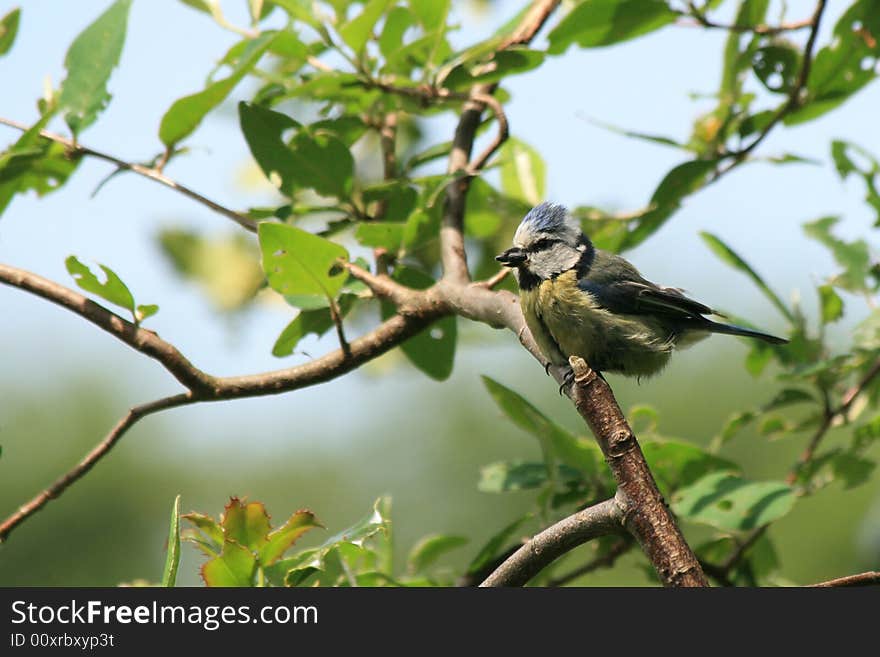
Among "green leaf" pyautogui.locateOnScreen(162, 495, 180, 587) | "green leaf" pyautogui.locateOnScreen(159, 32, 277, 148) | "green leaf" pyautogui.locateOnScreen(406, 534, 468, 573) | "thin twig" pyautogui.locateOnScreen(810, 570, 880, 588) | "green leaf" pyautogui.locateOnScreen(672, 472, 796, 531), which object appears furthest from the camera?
"green leaf" pyautogui.locateOnScreen(406, 534, 468, 573)

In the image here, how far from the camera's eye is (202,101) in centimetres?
227

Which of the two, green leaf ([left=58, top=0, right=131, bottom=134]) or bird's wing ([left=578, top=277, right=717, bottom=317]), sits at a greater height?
green leaf ([left=58, top=0, right=131, bottom=134])

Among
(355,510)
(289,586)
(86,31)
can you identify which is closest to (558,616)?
(289,586)

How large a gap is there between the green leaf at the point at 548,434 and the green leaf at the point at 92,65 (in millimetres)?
1036

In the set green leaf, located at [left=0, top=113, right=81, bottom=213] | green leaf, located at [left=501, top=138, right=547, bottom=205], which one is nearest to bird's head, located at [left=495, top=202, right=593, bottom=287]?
green leaf, located at [left=501, top=138, right=547, bottom=205]

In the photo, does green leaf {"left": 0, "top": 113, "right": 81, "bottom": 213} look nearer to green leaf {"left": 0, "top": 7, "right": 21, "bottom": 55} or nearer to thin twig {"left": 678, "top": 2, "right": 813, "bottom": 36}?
green leaf {"left": 0, "top": 7, "right": 21, "bottom": 55}

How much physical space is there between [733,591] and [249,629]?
0.74m

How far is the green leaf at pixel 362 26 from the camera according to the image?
2285 millimetres

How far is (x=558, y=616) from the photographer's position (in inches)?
62.7

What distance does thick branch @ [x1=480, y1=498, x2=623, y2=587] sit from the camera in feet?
5.01

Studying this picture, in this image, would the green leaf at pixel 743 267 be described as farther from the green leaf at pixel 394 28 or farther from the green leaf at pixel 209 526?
the green leaf at pixel 209 526

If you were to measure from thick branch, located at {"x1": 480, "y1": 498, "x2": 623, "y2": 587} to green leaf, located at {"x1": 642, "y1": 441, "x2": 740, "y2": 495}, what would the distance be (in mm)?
865

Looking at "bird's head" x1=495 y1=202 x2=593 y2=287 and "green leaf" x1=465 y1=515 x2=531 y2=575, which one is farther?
"bird's head" x1=495 y1=202 x2=593 y2=287

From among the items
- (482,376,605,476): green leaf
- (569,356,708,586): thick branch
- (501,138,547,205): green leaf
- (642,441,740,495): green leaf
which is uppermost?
(501,138,547,205): green leaf
